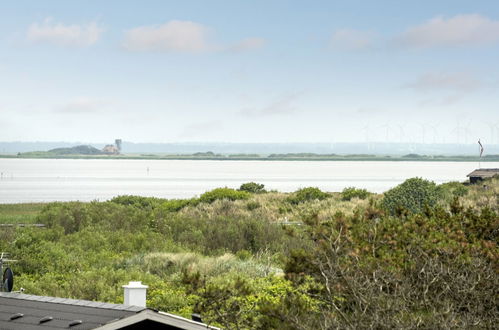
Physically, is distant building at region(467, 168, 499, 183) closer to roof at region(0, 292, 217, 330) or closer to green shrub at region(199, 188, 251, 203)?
green shrub at region(199, 188, 251, 203)

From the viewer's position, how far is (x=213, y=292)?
15.5m

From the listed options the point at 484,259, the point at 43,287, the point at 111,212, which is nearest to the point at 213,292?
the point at 484,259

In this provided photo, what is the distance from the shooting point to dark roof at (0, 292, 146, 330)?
12.7 m

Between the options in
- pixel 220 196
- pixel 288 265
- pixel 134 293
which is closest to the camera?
pixel 134 293

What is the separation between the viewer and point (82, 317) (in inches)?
507

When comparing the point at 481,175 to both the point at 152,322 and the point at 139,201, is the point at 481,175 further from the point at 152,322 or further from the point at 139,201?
the point at 152,322

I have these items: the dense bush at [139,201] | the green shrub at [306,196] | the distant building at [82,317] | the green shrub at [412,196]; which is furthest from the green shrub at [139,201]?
the distant building at [82,317]

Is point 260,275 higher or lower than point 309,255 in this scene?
lower

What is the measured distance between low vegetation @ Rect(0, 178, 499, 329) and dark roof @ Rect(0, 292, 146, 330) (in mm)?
2622

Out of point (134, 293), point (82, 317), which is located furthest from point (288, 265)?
point (82, 317)

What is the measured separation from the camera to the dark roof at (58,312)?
41.7 feet

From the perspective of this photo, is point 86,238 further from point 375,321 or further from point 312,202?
point 312,202

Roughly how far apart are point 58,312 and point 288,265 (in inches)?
221

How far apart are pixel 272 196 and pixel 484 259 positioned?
49.1 metres
